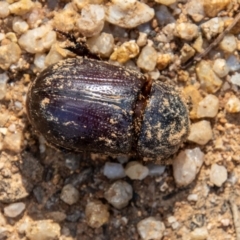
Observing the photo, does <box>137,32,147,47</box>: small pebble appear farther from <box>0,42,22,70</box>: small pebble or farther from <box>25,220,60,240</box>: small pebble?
<box>25,220,60,240</box>: small pebble

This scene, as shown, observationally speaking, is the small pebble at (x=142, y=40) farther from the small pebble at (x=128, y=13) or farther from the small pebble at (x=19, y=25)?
the small pebble at (x=19, y=25)

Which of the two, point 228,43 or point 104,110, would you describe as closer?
point 104,110

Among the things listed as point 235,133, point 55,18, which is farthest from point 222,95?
point 55,18

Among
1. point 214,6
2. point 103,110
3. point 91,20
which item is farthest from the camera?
point 214,6

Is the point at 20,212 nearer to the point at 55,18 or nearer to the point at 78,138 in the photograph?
the point at 78,138

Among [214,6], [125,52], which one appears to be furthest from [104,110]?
[214,6]

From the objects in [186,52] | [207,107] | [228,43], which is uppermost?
[228,43]

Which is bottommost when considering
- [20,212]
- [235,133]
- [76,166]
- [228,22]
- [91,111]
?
[20,212]

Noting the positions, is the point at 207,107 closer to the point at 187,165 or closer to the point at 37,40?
the point at 187,165
